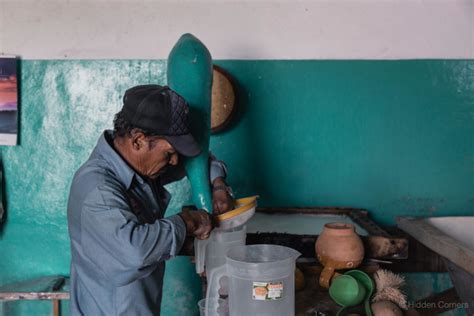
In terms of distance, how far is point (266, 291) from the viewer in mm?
1137

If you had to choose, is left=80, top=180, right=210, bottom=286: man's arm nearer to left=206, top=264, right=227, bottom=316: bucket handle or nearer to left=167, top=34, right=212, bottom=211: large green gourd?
left=206, top=264, right=227, bottom=316: bucket handle

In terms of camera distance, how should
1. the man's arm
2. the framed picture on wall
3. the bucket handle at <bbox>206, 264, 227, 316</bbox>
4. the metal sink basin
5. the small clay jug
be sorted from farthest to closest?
the framed picture on wall
the metal sink basin
the small clay jug
the bucket handle at <bbox>206, 264, 227, 316</bbox>
the man's arm

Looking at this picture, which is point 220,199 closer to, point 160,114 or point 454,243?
point 160,114

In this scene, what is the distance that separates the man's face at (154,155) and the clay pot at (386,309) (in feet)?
2.30

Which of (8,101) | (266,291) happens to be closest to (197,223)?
(266,291)

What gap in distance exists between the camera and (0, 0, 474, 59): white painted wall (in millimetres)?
2488

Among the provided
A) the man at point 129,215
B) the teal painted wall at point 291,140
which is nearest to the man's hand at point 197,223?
the man at point 129,215

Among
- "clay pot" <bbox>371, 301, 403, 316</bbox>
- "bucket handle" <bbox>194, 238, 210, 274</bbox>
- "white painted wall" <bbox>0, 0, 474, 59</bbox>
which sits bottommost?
"clay pot" <bbox>371, 301, 403, 316</bbox>

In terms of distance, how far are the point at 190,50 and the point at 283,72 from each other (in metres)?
1.03

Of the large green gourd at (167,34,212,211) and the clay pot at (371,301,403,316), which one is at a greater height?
the large green gourd at (167,34,212,211)

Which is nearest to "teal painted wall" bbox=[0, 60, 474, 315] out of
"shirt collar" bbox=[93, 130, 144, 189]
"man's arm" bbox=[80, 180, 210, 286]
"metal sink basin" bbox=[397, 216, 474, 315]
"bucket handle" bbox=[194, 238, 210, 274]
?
"metal sink basin" bbox=[397, 216, 474, 315]

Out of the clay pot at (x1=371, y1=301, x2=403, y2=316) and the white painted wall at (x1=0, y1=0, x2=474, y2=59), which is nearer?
the clay pot at (x1=371, y1=301, x2=403, y2=316)

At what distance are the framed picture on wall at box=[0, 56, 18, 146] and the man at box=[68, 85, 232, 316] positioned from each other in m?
1.42

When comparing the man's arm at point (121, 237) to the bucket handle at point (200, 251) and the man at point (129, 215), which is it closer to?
the man at point (129, 215)
